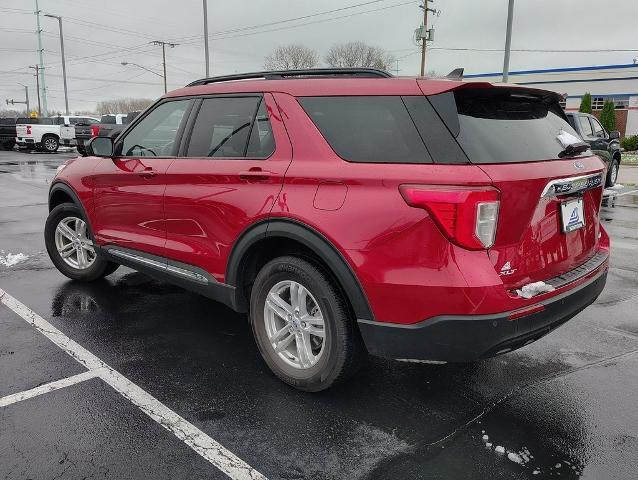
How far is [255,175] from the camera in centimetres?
324

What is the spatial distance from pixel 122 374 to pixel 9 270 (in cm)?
321

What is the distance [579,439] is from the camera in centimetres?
278

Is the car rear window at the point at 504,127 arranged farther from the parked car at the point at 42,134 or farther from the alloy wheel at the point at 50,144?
the alloy wheel at the point at 50,144

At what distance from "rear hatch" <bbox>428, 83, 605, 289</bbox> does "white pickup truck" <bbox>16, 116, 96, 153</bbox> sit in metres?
29.5

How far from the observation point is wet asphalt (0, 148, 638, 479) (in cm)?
255

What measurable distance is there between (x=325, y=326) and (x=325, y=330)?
26 mm

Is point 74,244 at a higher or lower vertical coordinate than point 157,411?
higher

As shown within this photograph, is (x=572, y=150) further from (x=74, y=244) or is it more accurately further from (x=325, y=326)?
(x=74, y=244)

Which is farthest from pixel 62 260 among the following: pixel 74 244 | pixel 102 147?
pixel 102 147

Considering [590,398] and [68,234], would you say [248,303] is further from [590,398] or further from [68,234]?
[68,234]

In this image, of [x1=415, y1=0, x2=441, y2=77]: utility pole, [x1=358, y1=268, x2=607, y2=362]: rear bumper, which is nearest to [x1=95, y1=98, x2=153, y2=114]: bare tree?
[x1=415, y1=0, x2=441, y2=77]: utility pole

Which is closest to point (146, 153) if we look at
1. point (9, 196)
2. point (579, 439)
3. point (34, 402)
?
point (34, 402)

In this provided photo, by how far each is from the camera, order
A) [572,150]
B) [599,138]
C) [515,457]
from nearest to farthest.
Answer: [515,457], [572,150], [599,138]

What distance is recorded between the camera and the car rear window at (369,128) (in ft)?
8.95
